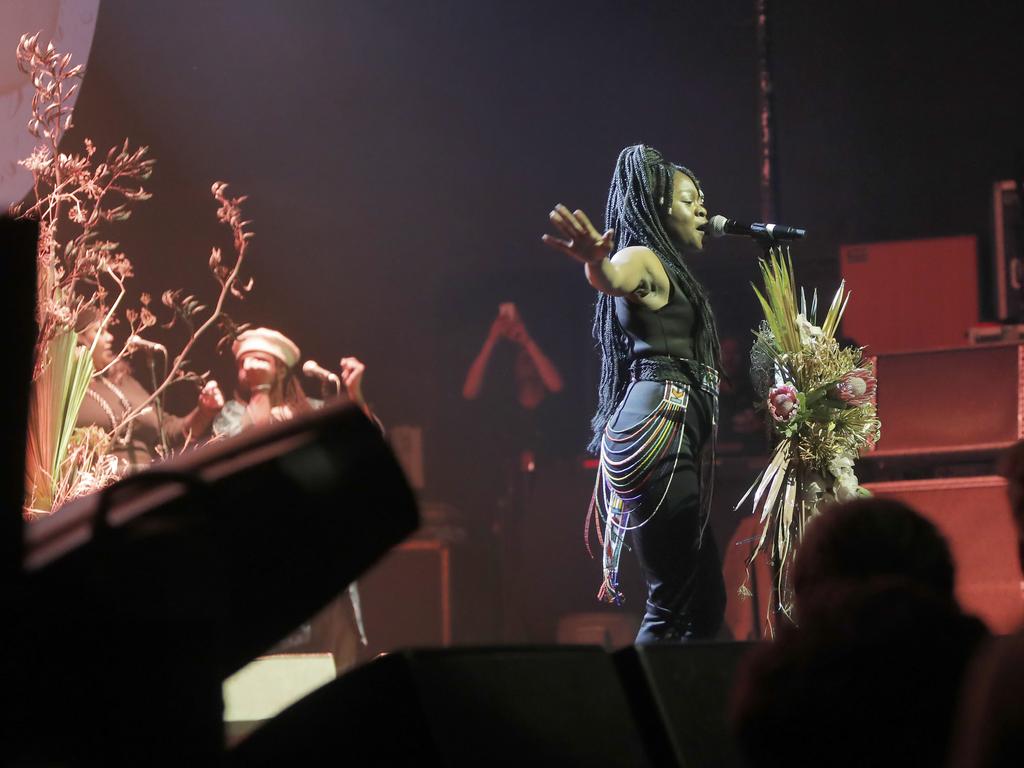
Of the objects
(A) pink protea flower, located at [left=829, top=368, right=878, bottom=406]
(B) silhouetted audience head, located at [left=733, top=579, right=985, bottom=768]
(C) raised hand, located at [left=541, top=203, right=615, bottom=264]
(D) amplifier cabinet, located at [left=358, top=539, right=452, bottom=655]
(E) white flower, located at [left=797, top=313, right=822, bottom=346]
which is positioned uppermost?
(C) raised hand, located at [left=541, top=203, right=615, bottom=264]

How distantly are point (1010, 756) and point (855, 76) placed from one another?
6383 millimetres

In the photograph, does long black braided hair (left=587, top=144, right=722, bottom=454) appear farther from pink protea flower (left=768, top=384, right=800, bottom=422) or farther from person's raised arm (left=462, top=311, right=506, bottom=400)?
person's raised arm (left=462, top=311, right=506, bottom=400)

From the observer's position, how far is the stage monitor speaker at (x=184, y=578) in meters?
0.71

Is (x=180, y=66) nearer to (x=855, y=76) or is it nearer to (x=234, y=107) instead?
(x=234, y=107)

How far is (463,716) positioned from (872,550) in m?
0.43

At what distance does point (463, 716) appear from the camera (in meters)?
1.23

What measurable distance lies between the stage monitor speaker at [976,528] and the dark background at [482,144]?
270 centimetres

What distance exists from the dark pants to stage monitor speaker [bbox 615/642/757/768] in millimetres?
1548

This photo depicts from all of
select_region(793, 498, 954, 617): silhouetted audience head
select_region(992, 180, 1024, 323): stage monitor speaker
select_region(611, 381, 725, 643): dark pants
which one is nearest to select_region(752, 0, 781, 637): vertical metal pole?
select_region(992, 180, 1024, 323): stage monitor speaker

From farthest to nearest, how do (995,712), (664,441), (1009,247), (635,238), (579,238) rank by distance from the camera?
(1009,247) → (635,238) → (664,441) → (579,238) → (995,712)

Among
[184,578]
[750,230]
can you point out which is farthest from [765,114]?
[184,578]

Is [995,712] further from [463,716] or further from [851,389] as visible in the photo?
[851,389]

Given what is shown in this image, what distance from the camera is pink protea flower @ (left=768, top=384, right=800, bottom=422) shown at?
3062mm

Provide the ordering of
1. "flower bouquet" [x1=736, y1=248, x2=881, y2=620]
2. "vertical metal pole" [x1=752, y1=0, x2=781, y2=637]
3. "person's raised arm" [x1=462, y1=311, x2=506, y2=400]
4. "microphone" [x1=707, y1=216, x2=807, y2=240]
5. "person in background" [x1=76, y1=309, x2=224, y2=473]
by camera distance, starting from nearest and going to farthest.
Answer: "flower bouquet" [x1=736, y1=248, x2=881, y2=620], "microphone" [x1=707, y1=216, x2=807, y2=240], "person in background" [x1=76, y1=309, x2=224, y2=473], "vertical metal pole" [x1=752, y1=0, x2=781, y2=637], "person's raised arm" [x1=462, y1=311, x2=506, y2=400]
